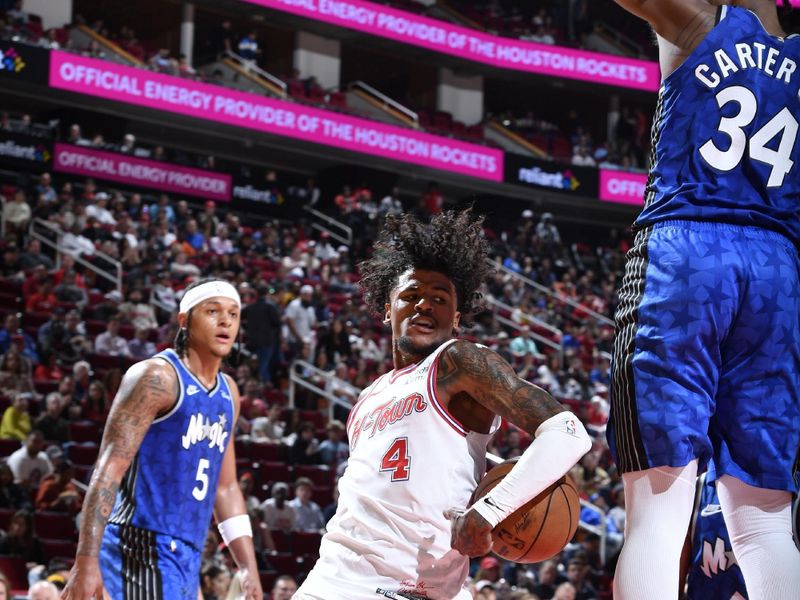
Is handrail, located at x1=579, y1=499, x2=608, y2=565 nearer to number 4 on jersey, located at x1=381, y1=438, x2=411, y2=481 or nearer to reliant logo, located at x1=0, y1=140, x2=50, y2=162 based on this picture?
number 4 on jersey, located at x1=381, y1=438, x2=411, y2=481

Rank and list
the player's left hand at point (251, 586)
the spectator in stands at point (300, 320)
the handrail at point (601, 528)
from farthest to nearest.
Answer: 1. the spectator in stands at point (300, 320)
2. the handrail at point (601, 528)
3. the player's left hand at point (251, 586)

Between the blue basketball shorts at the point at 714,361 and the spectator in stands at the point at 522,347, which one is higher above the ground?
the blue basketball shorts at the point at 714,361

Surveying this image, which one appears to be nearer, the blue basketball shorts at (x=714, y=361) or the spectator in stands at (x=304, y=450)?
the blue basketball shorts at (x=714, y=361)

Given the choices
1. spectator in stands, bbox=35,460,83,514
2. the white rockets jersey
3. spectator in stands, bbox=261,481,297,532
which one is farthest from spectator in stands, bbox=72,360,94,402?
the white rockets jersey

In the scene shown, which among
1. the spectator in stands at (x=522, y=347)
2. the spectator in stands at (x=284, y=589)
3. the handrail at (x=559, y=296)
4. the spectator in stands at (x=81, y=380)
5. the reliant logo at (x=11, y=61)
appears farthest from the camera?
the handrail at (x=559, y=296)

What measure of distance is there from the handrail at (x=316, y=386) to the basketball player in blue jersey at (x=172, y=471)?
826 centimetres

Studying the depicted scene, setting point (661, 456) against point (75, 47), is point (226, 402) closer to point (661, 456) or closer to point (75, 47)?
point (661, 456)

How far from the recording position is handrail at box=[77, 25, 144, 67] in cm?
2338

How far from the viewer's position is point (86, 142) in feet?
69.1

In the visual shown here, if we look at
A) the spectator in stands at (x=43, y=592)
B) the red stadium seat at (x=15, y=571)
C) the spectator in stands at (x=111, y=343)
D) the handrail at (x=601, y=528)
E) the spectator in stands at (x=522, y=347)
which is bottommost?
the handrail at (x=601, y=528)

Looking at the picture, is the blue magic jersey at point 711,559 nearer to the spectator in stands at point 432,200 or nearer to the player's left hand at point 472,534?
the player's left hand at point 472,534

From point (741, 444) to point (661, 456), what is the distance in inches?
8.5

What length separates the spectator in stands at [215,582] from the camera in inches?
337

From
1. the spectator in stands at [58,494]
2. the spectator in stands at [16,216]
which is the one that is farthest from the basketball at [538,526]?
the spectator in stands at [16,216]
